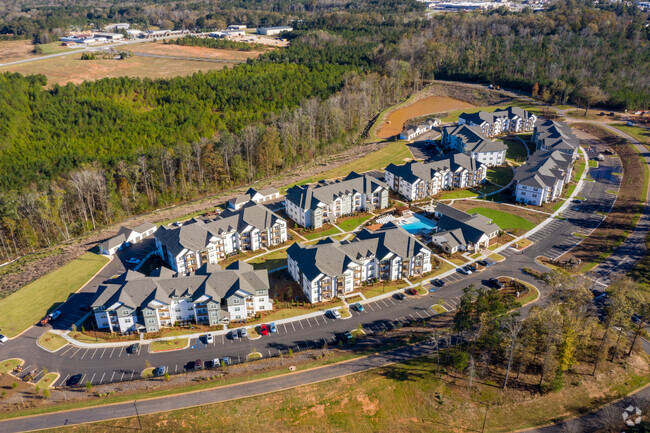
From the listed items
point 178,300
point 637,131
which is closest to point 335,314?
point 178,300

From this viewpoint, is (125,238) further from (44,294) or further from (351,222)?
(351,222)

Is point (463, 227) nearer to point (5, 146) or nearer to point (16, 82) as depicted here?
point (5, 146)

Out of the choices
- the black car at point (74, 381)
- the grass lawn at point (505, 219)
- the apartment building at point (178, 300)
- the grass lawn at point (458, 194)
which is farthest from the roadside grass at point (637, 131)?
the black car at point (74, 381)

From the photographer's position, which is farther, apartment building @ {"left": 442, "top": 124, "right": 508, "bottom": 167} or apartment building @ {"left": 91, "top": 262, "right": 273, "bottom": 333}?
apartment building @ {"left": 442, "top": 124, "right": 508, "bottom": 167}

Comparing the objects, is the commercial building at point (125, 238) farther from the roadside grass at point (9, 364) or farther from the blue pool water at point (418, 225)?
the blue pool water at point (418, 225)

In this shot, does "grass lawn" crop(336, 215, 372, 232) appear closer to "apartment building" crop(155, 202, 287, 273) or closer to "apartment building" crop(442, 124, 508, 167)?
"apartment building" crop(155, 202, 287, 273)

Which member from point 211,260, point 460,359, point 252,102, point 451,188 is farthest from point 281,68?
point 460,359

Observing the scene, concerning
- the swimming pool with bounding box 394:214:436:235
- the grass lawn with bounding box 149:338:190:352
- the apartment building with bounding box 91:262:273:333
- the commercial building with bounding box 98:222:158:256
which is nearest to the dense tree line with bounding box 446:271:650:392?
the apartment building with bounding box 91:262:273:333
